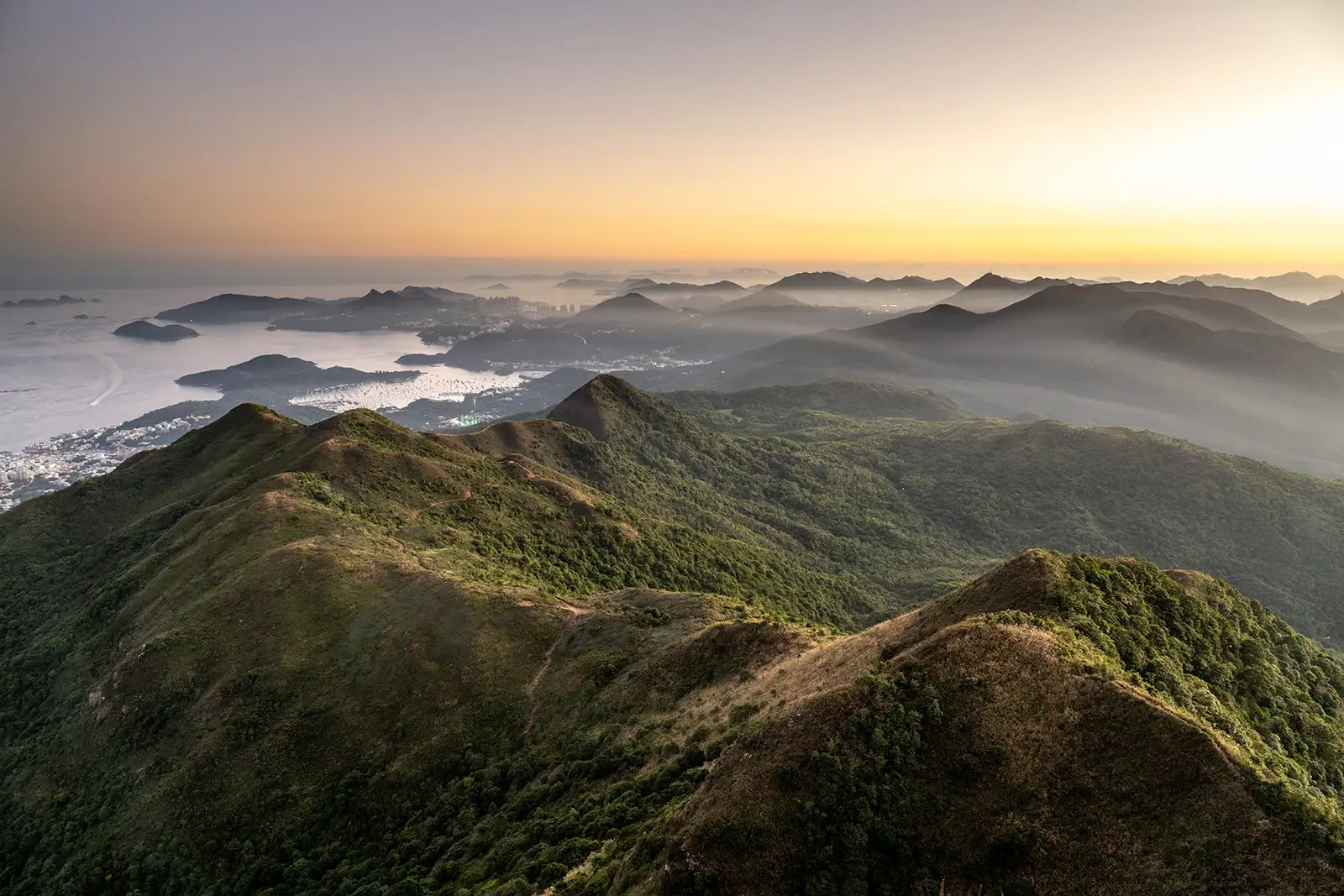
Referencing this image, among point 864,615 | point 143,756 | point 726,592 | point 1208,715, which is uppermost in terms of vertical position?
point 1208,715

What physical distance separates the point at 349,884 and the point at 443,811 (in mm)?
6420

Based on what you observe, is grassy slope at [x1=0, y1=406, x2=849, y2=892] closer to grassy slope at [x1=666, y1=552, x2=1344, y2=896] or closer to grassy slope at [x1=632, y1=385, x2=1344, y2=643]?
grassy slope at [x1=666, y1=552, x2=1344, y2=896]

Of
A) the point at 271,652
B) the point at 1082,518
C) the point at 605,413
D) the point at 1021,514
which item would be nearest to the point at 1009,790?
the point at 271,652

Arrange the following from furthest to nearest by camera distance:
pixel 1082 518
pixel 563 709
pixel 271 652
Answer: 1. pixel 1082 518
2. pixel 271 652
3. pixel 563 709

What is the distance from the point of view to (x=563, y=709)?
152ft

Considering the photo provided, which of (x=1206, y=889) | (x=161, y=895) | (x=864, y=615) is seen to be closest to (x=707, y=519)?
(x=864, y=615)

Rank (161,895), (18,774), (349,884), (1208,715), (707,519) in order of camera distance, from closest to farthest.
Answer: (1208,715) → (349,884) → (161,895) → (18,774) → (707,519)

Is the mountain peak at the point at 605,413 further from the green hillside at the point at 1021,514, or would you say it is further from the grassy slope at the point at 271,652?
the grassy slope at the point at 271,652

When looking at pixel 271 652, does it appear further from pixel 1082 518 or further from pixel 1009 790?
pixel 1082 518

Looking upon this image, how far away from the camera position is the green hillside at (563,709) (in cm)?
2183

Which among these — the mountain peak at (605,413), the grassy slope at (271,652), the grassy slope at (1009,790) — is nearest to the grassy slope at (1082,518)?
the mountain peak at (605,413)

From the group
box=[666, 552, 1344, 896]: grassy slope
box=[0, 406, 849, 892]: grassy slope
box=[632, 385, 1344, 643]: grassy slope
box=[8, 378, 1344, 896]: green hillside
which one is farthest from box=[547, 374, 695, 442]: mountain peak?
box=[666, 552, 1344, 896]: grassy slope

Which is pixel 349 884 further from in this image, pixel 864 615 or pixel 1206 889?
pixel 864 615

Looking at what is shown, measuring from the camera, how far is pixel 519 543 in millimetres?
84062
